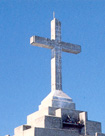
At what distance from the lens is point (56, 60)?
93.8 ft

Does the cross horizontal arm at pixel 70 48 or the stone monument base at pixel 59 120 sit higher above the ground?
the cross horizontal arm at pixel 70 48

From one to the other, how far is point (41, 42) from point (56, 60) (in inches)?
71.5

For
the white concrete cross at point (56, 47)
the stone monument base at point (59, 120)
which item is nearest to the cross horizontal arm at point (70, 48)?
the white concrete cross at point (56, 47)

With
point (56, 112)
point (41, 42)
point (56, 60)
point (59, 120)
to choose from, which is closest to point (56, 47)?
point (56, 60)

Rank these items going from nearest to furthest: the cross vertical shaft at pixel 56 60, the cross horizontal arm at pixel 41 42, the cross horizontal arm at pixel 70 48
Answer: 1. the cross vertical shaft at pixel 56 60
2. the cross horizontal arm at pixel 41 42
3. the cross horizontal arm at pixel 70 48

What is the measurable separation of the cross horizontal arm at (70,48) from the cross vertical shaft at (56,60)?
49 centimetres

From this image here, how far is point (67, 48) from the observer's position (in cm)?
2988

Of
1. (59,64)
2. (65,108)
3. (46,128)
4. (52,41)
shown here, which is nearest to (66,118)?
(65,108)

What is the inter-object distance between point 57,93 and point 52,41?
4.30m

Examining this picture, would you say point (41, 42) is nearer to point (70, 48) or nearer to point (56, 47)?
point (56, 47)

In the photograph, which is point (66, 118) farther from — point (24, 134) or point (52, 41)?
point (52, 41)

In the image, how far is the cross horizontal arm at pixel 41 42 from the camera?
93.0 feet

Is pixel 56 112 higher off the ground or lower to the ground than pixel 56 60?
lower

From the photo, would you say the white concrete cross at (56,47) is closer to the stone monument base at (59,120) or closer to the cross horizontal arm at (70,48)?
the cross horizontal arm at (70,48)
